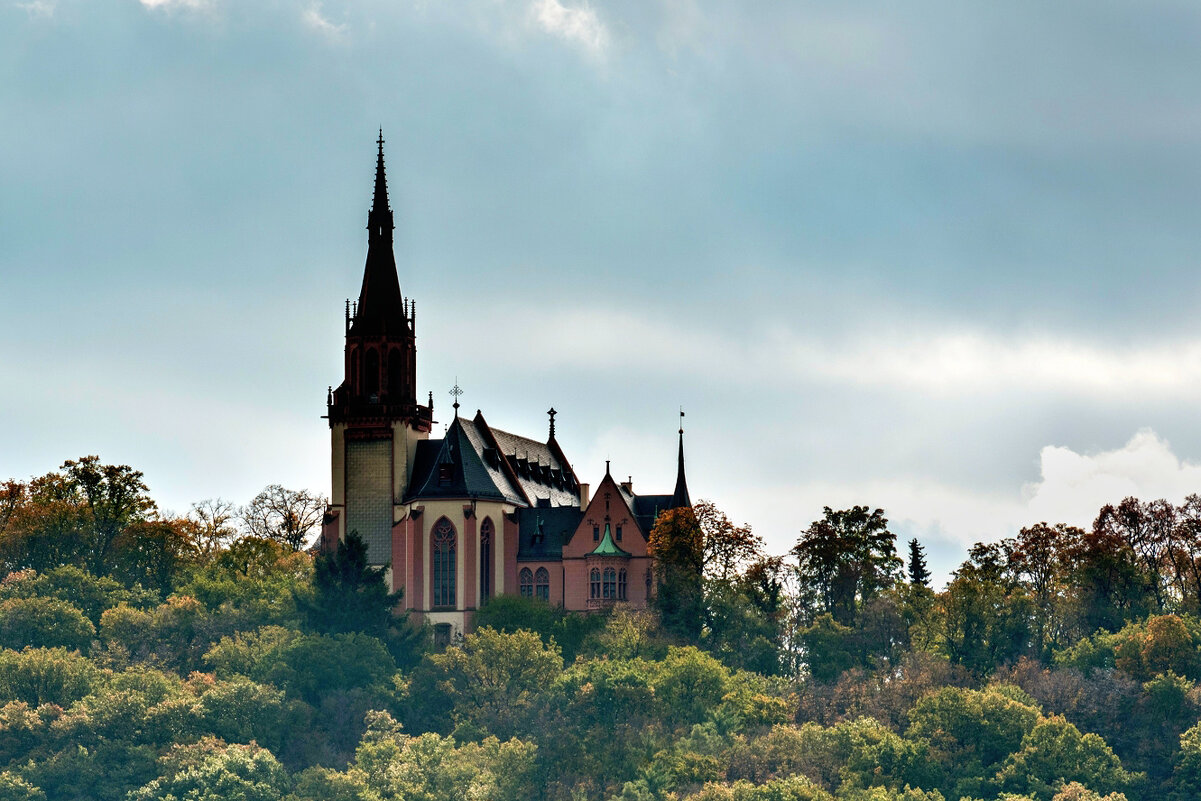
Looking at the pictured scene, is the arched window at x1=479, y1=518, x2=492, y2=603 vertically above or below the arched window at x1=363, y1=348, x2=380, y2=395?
below

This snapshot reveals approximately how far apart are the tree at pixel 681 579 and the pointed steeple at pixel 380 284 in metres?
19.9

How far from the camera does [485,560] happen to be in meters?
133

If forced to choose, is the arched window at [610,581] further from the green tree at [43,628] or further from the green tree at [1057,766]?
the green tree at [43,628]

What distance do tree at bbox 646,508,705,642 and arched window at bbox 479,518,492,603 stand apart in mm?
10004

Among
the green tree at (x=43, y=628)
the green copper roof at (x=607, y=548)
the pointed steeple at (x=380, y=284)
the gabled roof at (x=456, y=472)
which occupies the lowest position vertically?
the green tree at (x=43, y=628)

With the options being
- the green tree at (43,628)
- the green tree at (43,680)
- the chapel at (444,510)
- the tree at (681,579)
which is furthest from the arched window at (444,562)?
the green tree at (43,680)

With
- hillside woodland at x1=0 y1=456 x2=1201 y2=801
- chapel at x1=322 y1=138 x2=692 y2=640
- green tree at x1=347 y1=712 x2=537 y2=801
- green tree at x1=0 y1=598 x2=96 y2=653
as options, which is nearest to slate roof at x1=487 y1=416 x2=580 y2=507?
chapel at x1=322 y1=138 x2=692 y2=640

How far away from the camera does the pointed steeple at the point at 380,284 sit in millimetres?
135250

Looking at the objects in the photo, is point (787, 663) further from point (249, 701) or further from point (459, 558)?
point (249, 701)

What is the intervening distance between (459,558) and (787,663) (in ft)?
60.9

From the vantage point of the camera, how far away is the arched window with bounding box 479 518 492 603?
13212cm

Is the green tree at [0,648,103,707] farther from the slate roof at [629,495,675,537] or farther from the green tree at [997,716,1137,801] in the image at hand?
the green tree at [997,716,1137,801]

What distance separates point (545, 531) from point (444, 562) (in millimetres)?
6165

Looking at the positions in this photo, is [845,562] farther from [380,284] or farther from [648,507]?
[380,284]
